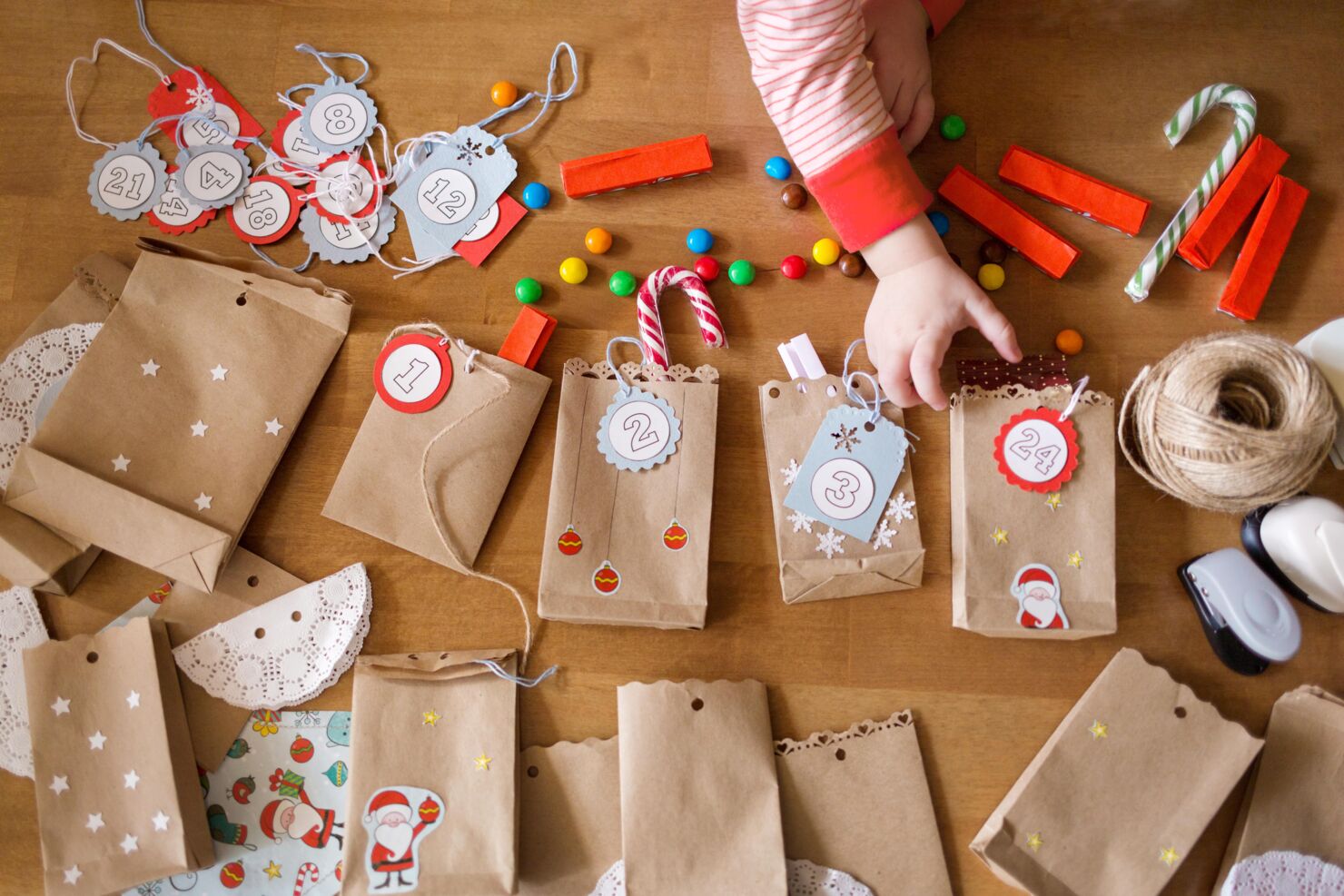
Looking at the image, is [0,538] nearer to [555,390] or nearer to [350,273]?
[350,273]

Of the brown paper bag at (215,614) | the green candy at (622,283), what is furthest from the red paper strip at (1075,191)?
the brown paper bag at (215,614)

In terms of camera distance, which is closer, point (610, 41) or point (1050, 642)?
point (1050, 642)

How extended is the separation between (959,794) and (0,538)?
2.72ft

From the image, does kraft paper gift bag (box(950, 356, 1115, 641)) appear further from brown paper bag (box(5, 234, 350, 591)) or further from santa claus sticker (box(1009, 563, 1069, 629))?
brown paper bag (box(5, 234, 350, 591))

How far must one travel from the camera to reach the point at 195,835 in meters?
0.75

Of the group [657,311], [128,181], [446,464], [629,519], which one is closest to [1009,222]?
[657,311]

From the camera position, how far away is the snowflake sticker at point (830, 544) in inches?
30.3

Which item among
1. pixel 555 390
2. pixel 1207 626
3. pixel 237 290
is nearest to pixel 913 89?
pixel 555 390

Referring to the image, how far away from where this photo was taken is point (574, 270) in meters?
0.83

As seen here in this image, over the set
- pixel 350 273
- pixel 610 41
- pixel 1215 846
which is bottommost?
pixel 1215 846

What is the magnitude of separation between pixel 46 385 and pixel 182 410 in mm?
135

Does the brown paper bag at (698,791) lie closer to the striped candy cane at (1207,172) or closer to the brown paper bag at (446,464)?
the brown paper bag at (446,464)

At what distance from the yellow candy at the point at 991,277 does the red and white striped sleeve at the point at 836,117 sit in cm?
9

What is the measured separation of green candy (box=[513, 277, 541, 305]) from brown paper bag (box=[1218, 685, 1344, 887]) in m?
0.72
